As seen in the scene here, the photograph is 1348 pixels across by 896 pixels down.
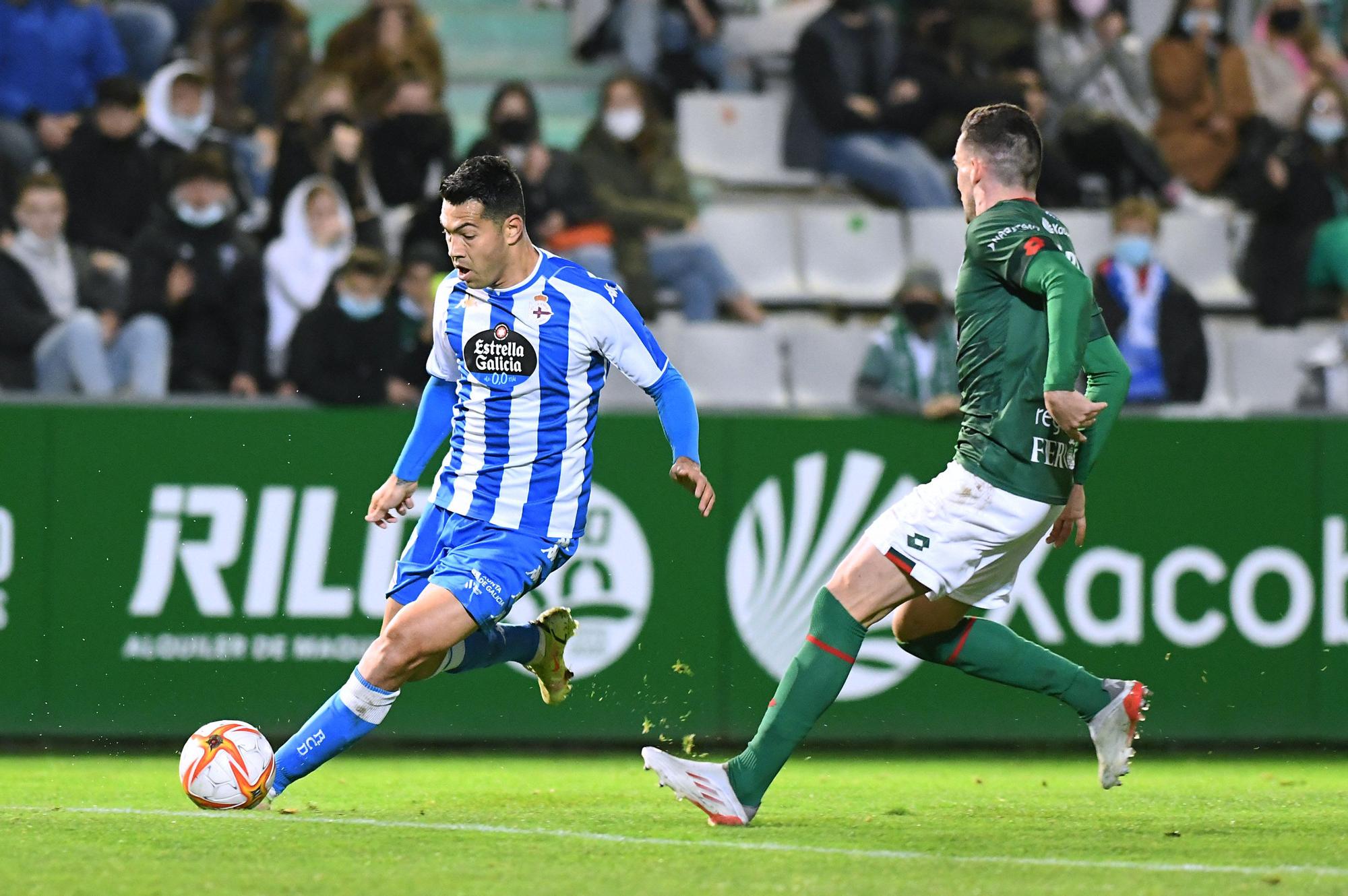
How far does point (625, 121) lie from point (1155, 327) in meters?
3.48

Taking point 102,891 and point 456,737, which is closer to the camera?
point 102,891

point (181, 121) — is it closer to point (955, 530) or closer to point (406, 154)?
point (406, 154)

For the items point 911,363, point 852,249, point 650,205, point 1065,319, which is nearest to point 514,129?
point 650,205

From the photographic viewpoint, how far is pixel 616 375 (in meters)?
11.1

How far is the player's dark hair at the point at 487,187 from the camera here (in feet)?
19.6

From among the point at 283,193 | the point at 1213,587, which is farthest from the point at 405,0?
the point at 1213,587

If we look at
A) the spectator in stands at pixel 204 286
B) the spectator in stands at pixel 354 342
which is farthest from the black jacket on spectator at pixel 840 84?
the spectator in stands at pixel 204 286

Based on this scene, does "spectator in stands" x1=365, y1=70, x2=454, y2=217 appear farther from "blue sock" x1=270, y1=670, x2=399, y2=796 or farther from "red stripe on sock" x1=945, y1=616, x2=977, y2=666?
"red stripe on sock" x1=945, y1=616, x2=977, y2=666

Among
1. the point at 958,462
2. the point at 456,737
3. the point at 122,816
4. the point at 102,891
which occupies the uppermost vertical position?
the point at 958,462

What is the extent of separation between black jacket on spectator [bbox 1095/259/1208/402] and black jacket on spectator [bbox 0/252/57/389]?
566 cm

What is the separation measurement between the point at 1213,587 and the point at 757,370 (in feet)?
11.6

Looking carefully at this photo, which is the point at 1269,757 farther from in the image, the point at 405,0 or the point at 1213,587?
the point at 405,0

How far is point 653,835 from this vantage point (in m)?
5.79

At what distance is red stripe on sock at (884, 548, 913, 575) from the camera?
584 centimetres
